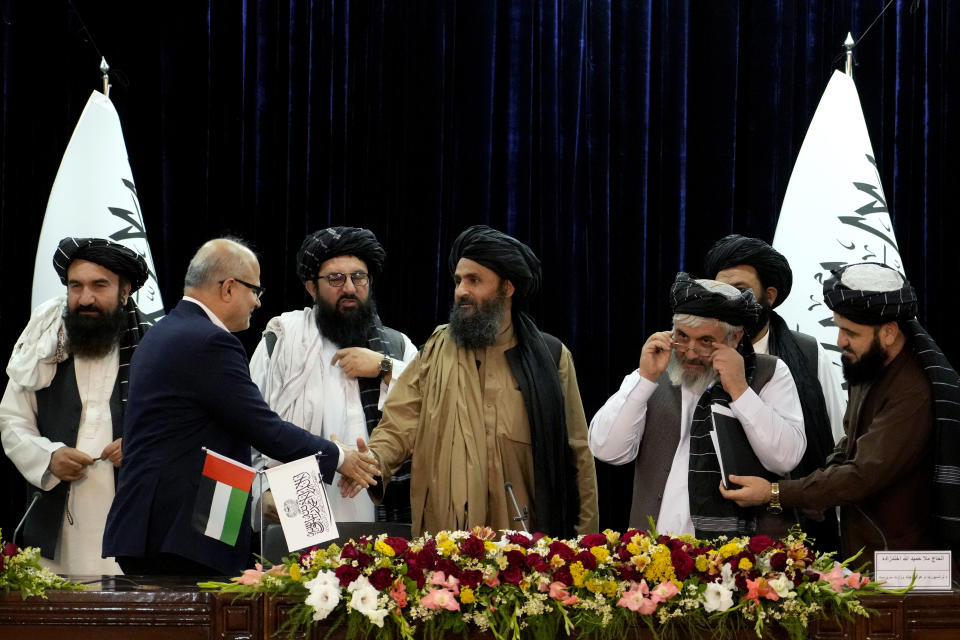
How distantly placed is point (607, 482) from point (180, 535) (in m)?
2.50

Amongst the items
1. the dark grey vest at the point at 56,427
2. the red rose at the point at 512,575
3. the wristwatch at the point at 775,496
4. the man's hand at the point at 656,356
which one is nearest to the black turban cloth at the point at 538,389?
the man's hand at the point at 656,356

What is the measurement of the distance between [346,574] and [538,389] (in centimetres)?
128

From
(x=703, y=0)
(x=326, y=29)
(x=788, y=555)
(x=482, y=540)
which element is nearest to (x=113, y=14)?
(x=326, y=29)

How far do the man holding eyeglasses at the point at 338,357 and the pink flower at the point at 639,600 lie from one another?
5.00 ft

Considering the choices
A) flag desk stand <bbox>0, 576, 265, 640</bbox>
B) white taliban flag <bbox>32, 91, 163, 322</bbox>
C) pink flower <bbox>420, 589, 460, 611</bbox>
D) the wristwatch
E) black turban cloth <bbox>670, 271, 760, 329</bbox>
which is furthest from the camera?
white taliban flag <bbox>32, 91, 163, 322</bbox>

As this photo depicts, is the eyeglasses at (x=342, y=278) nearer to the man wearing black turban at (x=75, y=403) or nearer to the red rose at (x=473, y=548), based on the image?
the man wearing black turban at (x=75, y=403)

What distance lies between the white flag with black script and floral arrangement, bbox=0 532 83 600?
49 centimetres

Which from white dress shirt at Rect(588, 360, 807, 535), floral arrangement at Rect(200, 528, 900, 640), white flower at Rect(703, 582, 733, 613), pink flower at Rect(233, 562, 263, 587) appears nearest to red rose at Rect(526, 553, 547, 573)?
floral arrangement at Rect(200, 528, 900, 640)

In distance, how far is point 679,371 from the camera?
129 inches

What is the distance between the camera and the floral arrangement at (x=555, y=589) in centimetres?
229

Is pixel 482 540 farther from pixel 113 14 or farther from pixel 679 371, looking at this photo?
pixel 113 14

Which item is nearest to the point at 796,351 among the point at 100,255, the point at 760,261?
the point at 760,261

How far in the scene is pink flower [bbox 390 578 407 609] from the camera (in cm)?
229

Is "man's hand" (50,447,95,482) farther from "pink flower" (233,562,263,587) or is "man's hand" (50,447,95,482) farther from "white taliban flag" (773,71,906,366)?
"white taliban flag" (773,71,906,366)
